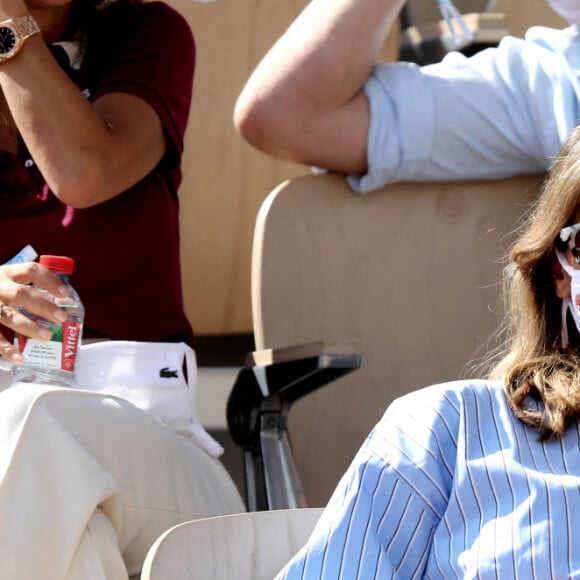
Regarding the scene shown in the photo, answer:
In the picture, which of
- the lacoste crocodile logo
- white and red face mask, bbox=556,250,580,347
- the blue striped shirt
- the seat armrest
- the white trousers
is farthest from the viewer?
the lacoste crocodile logo

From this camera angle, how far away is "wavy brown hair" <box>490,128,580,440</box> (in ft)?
4.63

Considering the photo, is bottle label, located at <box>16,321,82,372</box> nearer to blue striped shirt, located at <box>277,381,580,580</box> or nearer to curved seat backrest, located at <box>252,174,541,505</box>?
curved seat backrest, located at <box>252,174,541,505</box>

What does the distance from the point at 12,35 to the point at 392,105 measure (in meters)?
0.64

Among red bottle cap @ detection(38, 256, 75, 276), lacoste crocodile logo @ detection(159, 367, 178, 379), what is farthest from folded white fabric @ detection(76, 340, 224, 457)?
red bottle cap @ detection(38, 256, 75, 276)

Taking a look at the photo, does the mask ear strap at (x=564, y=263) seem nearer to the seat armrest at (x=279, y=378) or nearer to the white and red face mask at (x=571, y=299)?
the white and red face mask at (x=571, y=299)

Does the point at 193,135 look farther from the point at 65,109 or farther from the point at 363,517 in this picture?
the point at 363,517

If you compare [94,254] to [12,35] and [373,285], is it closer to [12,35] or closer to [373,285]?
[12,35]

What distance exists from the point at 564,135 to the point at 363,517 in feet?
3.09

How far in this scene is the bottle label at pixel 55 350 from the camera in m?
1.77

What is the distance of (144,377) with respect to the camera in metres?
1.84

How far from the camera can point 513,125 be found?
6.95 ft

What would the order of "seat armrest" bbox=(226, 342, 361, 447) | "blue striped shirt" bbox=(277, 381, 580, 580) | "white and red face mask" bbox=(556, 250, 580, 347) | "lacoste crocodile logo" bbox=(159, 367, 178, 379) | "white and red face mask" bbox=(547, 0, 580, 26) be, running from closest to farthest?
1. "blue striped shirt" bbox=(277, 381, 580, 580)
2. "white and red face mask" bbox=(556, 250, 580, 347)
3. "seat armrest" bbox=(226, 342, 361, 447)
4. "lacoste crocodile logo" bbox=(159, 367, 178, 379)
5. "white and red face mask" bbox=(547, 0, 580, 26)

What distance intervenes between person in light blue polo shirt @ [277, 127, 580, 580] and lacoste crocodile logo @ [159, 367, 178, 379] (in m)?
0.53

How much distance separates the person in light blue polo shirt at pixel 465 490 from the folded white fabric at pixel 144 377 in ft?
1.71
